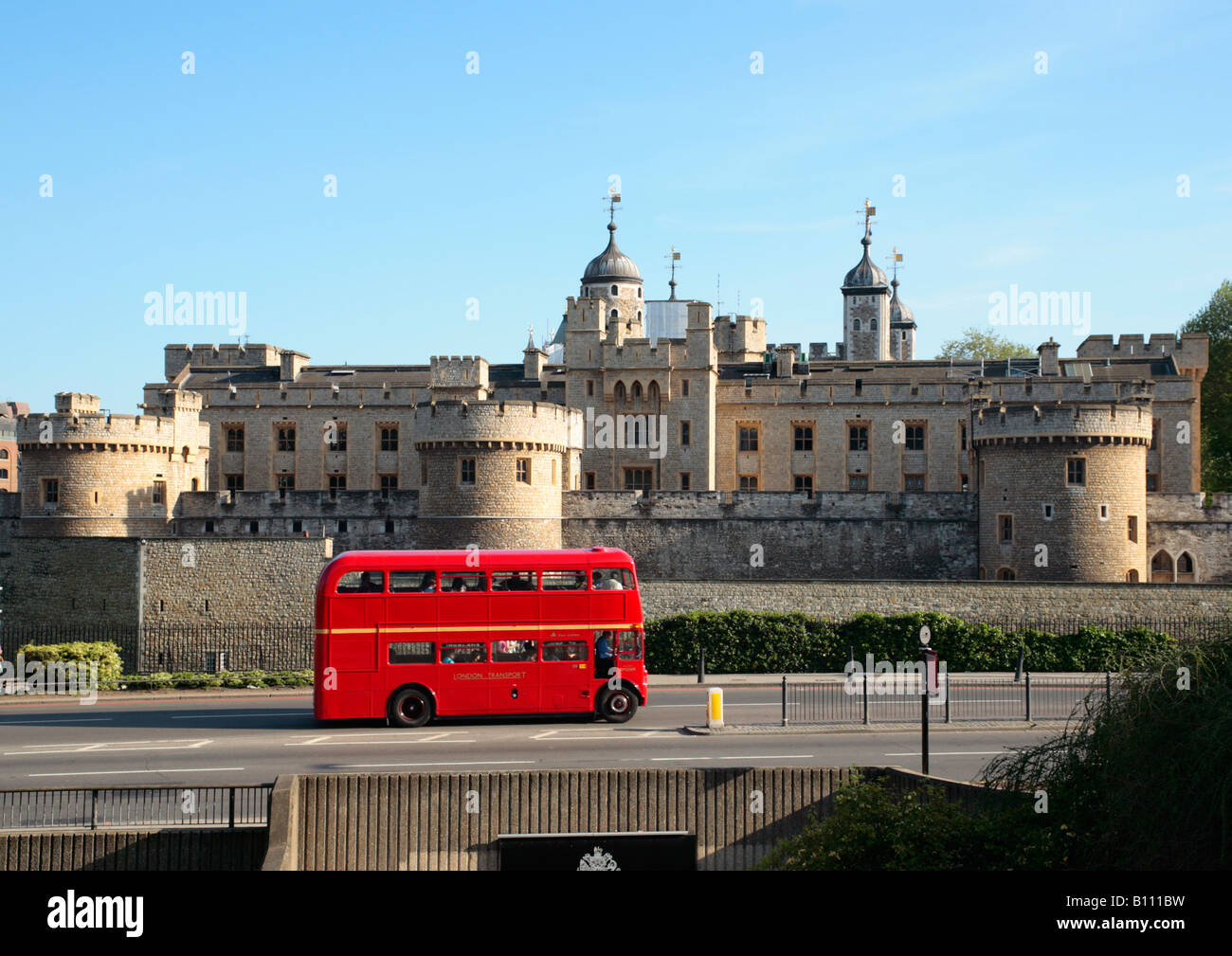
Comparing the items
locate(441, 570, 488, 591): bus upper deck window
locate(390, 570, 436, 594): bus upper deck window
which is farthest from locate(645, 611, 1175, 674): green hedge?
locate(390, 570, 436, 594): bus upper deck window

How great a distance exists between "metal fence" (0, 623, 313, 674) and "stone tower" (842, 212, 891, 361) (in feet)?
177

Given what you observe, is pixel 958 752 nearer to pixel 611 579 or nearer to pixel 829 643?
pixel 611 579

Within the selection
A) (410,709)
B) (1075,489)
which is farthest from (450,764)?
(1075,489)

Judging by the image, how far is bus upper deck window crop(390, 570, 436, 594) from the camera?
26.0 meters

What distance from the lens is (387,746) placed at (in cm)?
2378

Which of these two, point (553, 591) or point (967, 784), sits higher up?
point (553, 591)

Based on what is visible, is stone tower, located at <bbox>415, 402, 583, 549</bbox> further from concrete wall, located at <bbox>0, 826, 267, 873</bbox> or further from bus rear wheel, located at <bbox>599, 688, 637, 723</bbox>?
concrete wall, located at <bbox>0, 826, 267, 873</bbox>

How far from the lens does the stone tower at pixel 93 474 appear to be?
43719 millimetres

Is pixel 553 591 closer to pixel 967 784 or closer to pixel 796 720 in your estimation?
pixel 796 720

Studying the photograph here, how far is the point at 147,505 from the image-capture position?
45.0 m

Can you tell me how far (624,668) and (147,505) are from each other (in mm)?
24240
